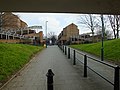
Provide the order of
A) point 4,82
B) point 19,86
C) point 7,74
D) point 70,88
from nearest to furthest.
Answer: point 70,88, point 19,86, point 4,82, point 7,74

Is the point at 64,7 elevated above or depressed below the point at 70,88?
above

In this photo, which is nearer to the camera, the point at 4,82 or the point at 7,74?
the point at 4,82

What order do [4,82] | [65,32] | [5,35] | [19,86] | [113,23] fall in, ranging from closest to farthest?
[19,86] → [4,82] → [5,35] → [113,23] → [65,32]

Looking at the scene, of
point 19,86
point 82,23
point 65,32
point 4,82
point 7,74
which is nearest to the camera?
point 19,86

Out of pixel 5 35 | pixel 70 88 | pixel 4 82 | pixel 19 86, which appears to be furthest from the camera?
pixel 5 35

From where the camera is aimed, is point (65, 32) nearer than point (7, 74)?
No

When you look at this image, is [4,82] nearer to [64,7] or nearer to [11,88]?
[11,88]

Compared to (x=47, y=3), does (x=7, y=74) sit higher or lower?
lower

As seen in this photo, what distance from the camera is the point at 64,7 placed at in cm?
1276

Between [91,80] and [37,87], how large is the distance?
2414 millimetres

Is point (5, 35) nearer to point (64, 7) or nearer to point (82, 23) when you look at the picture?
point (82, 23)

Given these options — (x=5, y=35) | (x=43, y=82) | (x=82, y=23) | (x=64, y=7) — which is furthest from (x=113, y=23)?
(x=43, y=82)

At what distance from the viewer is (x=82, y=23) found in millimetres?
68500

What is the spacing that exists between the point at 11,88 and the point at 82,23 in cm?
6079
